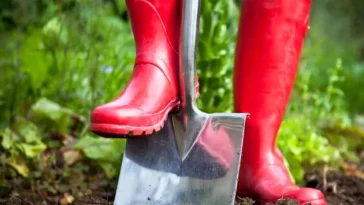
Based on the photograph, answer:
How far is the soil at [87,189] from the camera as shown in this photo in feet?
6.45

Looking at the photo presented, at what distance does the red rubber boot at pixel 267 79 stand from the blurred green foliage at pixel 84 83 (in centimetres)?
62

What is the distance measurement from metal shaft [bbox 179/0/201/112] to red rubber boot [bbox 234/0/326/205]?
0.15 m

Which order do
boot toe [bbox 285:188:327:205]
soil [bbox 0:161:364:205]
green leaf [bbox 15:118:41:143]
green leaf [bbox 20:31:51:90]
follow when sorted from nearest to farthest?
boot toe [bbox 285:188:327:205] < soil [bbox 0:161:364:205] < green leaf [bbox 15:118:41:143] < green leaf [bbox 20:31:51:90]

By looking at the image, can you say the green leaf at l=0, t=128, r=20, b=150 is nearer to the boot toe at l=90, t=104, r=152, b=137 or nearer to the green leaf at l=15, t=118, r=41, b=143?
the green leaf at l=15, t=118, r=41, b=143

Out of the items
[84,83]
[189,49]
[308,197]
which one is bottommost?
[84,83]

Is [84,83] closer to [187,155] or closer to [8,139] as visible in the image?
[8,139]

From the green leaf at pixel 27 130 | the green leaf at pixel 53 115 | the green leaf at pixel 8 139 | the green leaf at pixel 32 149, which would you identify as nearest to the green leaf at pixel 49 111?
the green leaf at pixel 53 115

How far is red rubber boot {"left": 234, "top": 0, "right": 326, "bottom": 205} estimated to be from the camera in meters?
1.66

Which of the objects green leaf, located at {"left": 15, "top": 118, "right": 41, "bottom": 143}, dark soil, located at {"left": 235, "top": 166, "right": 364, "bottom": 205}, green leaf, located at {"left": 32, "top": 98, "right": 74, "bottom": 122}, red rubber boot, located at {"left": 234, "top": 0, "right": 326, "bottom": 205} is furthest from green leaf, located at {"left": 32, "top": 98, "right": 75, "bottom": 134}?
red rubber boot, located at {"left": 234, "top": 0, "right": 326, "bottom": 205}

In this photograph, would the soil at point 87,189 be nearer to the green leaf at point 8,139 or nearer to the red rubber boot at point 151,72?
the green leaf at point 8,139

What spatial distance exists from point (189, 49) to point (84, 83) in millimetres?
1527

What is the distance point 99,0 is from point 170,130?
144 centimetres

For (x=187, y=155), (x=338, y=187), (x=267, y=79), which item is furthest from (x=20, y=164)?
(x=338, y=187)

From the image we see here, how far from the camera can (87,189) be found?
6.84ft
